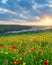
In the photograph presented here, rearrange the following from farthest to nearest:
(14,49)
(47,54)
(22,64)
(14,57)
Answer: (14,49) < (47,54) < (14,57) < (22,64)

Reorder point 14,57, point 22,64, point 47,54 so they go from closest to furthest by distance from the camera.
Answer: point 22,64, point 14,57, point 47,54

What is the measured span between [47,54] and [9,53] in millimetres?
1460

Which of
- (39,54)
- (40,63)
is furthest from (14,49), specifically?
(40,63)

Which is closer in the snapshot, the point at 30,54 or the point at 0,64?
the point at 0,64

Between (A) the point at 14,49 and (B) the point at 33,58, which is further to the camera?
(A) the point at 14,49

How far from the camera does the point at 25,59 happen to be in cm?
845

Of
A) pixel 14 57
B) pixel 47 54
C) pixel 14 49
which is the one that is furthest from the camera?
pixel 14 49

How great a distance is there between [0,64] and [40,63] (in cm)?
135

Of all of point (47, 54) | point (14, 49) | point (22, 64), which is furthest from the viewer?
point (14, 49)

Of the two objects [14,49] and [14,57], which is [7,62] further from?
[14,49]

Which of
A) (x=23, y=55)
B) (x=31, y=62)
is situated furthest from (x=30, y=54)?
(x=31, y=62)

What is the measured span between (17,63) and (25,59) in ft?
1.59

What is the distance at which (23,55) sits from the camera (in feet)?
29.2

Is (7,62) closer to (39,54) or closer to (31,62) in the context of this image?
(31,62)
